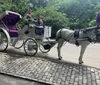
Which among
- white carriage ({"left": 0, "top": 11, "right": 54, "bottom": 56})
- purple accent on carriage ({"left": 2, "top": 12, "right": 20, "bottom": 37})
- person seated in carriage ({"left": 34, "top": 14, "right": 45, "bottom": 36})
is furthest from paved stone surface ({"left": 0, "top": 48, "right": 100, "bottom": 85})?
purple accent on carriage ({"left": 2, "top": 12, "right": 20, "bottom": 37})

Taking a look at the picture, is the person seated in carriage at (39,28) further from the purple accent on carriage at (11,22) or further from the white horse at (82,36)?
the purple accent on carriage at (11,22)

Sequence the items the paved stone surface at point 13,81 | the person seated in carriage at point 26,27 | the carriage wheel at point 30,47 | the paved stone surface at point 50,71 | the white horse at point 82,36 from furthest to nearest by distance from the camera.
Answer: the person seated in carriage at point 26,27 < the carriage wheel at point 30,47 < the white horse at point 82,36 < the paved stone surface at point 50,71 < the paved stone surface at point 13,81

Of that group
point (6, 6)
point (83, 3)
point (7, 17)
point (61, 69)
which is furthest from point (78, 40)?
point (83, 3)

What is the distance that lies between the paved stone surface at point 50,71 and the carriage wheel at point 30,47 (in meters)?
0.57

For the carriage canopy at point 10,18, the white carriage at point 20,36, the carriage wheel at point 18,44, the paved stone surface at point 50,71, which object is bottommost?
the paved stone surface at point 50,71

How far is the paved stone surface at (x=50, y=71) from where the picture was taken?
4.50 metres

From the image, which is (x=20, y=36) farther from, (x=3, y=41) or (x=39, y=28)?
(x=39, y=28)

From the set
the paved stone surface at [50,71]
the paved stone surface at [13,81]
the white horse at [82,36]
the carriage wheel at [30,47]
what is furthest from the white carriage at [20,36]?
the paved stone surface at [13,81]

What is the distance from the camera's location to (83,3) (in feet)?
67.8

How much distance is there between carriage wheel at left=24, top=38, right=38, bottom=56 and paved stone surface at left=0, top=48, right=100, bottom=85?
1.87ft

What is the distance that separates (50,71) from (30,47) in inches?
76.2

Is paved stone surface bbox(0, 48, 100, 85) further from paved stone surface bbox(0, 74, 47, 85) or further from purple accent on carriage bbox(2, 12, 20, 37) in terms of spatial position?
purple accent on carriage bbox(2, 12, 20, 37)

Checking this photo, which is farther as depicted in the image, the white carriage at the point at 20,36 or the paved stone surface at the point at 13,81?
the white carriage at the point at 20,36

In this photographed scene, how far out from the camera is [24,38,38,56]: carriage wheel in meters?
6.71
